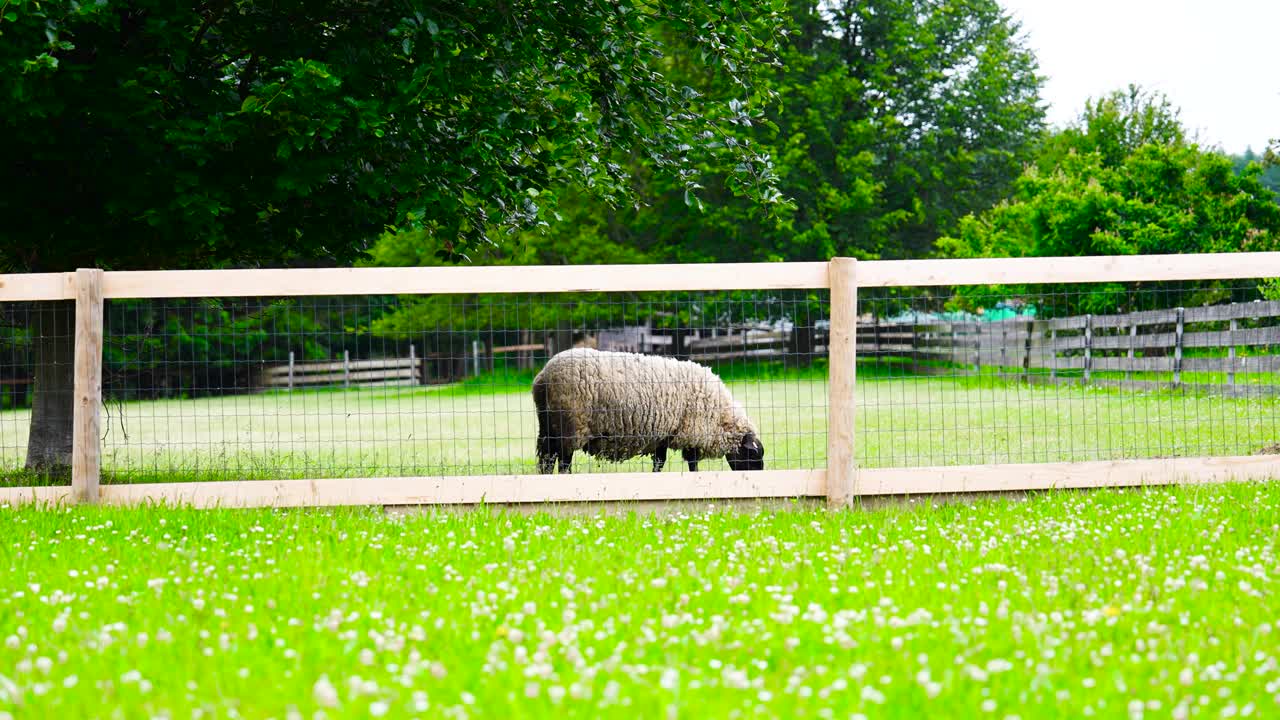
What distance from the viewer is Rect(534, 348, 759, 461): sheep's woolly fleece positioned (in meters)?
8.80

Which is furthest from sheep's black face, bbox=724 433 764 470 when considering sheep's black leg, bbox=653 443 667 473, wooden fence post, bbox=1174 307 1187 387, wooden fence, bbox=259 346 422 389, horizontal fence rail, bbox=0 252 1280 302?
wooden fence post, bbox=1174 307 1187 387

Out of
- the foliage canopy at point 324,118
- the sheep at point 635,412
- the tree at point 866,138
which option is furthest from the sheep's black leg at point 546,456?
the tree at point 866,138

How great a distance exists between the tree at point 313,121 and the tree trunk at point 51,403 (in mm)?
23

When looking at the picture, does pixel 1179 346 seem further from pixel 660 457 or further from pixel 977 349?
pixel 660 457

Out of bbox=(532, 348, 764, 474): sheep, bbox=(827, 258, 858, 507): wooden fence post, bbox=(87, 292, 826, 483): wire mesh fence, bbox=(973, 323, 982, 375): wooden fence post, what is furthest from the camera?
bbox=(532, 348, 764, 474): sheep

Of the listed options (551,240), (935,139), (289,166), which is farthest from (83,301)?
(935,139)

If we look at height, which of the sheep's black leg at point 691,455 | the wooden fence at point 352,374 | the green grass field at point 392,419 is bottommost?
the sheep's black leg at point 691,455

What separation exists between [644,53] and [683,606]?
630cm

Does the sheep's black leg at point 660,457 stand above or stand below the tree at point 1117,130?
below

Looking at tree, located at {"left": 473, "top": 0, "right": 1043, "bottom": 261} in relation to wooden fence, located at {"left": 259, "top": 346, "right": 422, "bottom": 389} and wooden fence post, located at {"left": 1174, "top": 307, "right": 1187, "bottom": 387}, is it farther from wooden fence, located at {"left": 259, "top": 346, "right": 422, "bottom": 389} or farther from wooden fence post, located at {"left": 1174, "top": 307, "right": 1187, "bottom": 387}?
wooden fence, located at {"left": 259, "top": 346, "right": 422, "bottom": 389}

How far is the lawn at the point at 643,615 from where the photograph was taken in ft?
10.6

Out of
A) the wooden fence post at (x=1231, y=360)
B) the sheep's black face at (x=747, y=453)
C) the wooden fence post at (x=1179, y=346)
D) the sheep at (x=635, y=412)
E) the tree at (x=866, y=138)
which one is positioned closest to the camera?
the wooden fence post at (x=1231, y=360)

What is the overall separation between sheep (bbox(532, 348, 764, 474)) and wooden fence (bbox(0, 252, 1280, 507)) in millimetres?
1452

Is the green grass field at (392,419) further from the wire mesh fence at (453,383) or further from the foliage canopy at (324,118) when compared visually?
the foliage canopy at (324,118)
